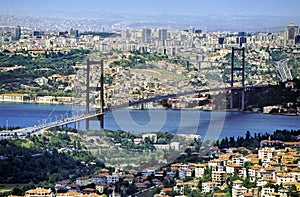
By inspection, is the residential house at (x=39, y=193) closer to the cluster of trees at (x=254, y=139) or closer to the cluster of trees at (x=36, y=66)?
the cluster of trees at (x=254, y=139)

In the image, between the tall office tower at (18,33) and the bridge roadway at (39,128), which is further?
the tall office tower at (18,33)

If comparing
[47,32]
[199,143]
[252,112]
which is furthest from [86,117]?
[47,32]

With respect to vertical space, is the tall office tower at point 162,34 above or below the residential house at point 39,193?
above

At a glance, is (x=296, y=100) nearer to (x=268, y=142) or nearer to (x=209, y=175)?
(x=268, y=142)

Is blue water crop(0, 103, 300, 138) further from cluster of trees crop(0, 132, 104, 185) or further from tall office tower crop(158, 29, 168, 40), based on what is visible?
cluster of trees crop(0, 132, 104, 185)

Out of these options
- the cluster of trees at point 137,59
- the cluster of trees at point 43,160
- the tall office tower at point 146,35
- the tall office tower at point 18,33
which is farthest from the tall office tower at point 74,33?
the cluster of trees at point 43,160

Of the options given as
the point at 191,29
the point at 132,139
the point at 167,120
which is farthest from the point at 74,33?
the point at 132,139

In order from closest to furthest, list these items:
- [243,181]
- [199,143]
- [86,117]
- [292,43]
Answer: [243,181], [199,143], [86,117], [292,43]
